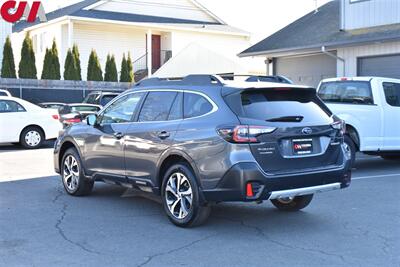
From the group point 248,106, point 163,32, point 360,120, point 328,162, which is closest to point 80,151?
point 248,106

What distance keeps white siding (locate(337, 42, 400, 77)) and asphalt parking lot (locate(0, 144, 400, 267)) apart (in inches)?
350

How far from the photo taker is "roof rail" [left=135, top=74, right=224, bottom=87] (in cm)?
667

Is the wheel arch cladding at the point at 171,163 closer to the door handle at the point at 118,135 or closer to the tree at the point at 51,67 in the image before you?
the door handle at the point at 118,135

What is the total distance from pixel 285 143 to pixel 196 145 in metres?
1.00

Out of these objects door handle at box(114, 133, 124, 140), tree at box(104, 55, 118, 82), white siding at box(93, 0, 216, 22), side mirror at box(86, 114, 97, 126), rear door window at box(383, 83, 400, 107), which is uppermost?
white siding at box(93, 0, 216, 22)

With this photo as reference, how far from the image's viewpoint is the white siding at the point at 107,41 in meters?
33.5

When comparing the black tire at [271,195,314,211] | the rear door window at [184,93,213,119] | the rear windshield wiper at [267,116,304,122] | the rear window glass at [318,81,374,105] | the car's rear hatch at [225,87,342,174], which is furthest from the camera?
→ the rear window glass at [318,81,374,105]

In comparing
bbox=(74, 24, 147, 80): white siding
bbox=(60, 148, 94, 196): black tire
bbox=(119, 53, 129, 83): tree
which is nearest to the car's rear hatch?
bbox=(60, 148, 94, 196): black tire

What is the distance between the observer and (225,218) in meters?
7.13

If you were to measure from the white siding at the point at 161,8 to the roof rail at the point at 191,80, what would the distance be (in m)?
28.2

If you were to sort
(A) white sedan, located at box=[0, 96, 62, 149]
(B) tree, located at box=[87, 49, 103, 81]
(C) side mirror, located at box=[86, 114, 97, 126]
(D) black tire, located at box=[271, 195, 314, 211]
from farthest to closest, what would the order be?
(B) tree, located at box=[87, 49, 103, 81], (A) white sedan, located at box=[0, 96, 62, 149], (C) side mirror, located at box=[86, 114, 97, 126], (D) black tire, located at box=[271, 195, 314, 211]

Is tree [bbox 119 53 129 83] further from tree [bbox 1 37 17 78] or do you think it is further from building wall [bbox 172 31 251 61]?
building wall [bbox 172 31 251 61]

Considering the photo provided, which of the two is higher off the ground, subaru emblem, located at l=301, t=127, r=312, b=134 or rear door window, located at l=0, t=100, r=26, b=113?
rear door window, located at l=0, t=100, r=26, b=113

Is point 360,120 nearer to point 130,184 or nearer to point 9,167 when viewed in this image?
point 130,184
